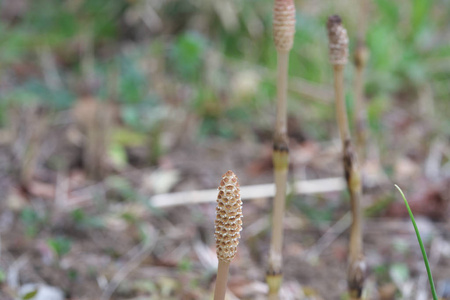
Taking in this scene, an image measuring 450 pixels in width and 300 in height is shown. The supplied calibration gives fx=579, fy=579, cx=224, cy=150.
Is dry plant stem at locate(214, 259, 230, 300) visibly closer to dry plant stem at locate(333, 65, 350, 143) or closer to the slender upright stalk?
dry plant stem at locate(333, 65, 350, 143)

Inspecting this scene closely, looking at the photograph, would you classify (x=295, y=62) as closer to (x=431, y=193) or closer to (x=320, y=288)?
(x=431, y=193)

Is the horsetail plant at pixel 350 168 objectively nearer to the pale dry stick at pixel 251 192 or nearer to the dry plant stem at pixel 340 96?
the dry plant stem at pixel 340 96

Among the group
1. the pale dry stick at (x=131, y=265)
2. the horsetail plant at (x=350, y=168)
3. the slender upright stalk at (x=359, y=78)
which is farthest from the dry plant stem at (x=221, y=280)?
the slender upright stalk at (x=359, y=78)

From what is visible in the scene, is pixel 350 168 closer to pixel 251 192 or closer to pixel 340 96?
pixel 340 96

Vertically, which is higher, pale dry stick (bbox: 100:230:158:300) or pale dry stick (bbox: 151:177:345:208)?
pale dry stick (bbox: 100:230:158:300)

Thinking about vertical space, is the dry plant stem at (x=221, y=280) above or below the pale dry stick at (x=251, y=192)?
above

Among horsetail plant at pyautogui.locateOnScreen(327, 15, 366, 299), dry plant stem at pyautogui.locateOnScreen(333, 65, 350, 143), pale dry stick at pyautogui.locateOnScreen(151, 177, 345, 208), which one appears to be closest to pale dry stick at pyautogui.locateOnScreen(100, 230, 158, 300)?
pale dry stick at pyautogui.locateOnScreen(151, 177, 345, 208)
